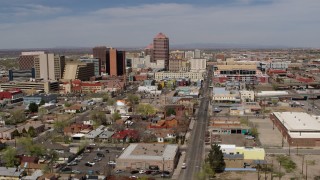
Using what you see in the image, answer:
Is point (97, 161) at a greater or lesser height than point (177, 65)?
lesser

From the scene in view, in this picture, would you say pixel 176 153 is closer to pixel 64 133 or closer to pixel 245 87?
pixel 64 133

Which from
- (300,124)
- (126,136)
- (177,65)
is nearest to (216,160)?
(126,136)

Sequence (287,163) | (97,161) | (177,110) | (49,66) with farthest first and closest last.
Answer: (49,66)
(177,110)
(97,161)
(287,163)

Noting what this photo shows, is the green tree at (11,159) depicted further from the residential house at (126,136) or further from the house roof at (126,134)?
the house roof at (126,134)

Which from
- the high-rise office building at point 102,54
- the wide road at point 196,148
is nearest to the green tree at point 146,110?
the wide road at point 196,148

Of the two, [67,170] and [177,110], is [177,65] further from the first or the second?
[67,170]

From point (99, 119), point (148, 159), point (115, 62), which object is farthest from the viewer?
point (115, 62)
